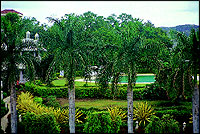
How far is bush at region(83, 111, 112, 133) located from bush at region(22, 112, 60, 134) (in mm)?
1183

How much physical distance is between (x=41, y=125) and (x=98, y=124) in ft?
6.92

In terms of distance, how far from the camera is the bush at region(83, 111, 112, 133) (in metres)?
8.70

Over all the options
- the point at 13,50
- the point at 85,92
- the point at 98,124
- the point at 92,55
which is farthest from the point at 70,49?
the point at 85,92

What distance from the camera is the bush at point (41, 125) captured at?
878cm

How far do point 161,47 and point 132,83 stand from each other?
5.69ft

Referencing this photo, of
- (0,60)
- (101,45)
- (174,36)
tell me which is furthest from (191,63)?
(0,60)

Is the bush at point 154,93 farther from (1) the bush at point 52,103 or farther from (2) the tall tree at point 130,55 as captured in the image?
(2) the tall tree at point 130,55

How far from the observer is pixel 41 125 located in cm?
882

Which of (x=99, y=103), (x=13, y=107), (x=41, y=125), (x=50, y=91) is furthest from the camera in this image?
(x=50, y=91)

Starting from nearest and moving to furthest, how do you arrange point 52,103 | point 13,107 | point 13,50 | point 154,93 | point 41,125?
point 13,50 < point 13,107 < point 41,125 < point 52,103 < point 154,93

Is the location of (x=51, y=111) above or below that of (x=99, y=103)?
above

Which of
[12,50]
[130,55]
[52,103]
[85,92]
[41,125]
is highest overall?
[12,50]

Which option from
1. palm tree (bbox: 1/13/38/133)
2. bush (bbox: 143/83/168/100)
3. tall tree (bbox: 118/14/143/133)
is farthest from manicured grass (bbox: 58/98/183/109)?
palm tree (bbox: 1/13/38/133)

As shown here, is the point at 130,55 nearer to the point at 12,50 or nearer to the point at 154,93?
the point at 12,50
